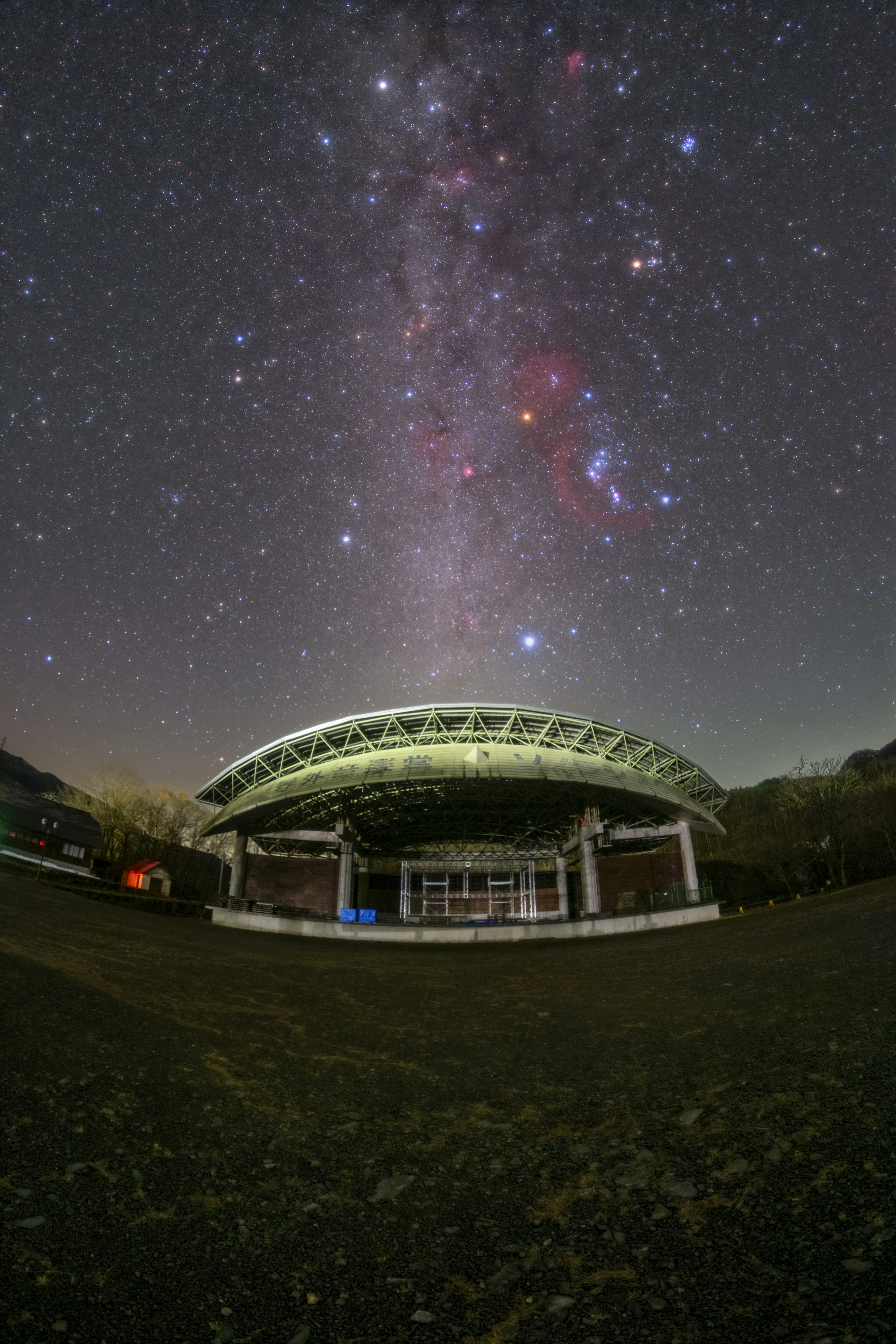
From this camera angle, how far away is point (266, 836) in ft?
130

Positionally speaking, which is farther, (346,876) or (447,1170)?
(346,876)

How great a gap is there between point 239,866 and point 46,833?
12.5 m

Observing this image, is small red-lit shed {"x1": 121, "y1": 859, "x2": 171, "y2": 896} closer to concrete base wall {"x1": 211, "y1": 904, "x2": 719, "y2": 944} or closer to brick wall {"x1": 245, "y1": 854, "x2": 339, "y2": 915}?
brick wall {"x1": 245, "y1": 854, "x2": 339, "y2": 915}

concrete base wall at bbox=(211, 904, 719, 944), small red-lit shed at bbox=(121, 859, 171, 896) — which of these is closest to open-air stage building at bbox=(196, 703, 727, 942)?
concrete base wall at bbox=(211, 904, 719, 944)

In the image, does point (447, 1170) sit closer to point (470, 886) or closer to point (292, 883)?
point (292, 883)

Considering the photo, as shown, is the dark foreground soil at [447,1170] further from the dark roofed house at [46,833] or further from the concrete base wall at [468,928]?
the dark roofed house at [46,833]

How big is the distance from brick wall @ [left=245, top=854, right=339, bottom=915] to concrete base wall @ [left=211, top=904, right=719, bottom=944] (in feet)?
60.3

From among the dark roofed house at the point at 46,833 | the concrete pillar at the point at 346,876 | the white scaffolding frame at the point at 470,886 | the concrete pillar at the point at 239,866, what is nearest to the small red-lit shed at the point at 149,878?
the dark roofed house at the point at 46,833

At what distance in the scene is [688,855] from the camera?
3909 centimetres

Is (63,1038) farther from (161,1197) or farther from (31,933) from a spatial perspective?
(31,933)

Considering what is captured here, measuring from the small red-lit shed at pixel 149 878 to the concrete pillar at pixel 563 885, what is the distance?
33.0m

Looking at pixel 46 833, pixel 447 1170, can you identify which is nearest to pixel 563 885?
pixel 46 833

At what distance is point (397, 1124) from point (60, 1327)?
9.26ft

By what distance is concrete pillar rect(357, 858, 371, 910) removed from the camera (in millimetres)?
50094
